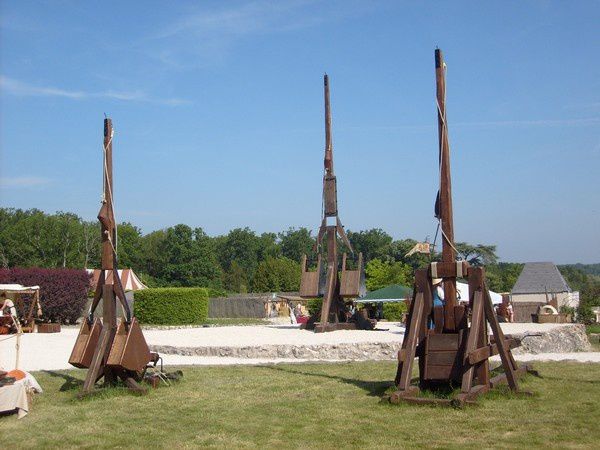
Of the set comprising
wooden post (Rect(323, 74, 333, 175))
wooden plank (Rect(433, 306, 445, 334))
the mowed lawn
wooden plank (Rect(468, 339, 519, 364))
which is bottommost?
the mowed lawn

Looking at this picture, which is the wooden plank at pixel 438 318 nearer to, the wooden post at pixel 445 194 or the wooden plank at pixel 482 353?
the wooden post at pixel 445 194

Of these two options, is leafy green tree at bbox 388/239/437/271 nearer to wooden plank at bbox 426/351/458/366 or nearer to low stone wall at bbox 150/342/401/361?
low stone wall at bbox 150/342/401/361

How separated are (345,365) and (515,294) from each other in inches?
1633

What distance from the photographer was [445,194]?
9.00m

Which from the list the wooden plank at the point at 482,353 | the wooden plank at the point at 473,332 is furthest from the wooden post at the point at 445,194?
the wooden plank at the point at 482,353

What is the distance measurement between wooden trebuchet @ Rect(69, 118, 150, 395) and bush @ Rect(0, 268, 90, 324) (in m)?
21.0

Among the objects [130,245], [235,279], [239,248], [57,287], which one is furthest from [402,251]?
[57,287]

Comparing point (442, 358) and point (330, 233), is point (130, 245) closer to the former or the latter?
point (330, 233)

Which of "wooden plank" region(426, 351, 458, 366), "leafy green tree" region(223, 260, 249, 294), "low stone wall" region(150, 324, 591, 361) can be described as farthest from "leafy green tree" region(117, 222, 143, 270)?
"wooden plank" region(426, 351, 458, 366)

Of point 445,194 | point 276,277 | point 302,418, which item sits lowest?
point 302,418

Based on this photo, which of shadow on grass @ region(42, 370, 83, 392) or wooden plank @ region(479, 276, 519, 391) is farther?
shadow on grass @ region(42, 370, 83, 392)

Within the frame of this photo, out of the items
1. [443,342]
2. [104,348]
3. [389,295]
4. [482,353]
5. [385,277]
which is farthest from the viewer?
[385,277]

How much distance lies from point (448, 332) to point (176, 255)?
70858 mm

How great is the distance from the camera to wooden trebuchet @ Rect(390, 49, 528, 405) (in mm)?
8273
